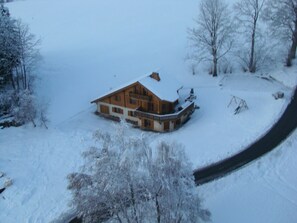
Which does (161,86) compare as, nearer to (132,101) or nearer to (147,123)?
(132,101)

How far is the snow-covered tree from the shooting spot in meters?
21.1

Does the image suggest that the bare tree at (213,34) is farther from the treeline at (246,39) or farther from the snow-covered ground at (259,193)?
the snow-covered ground at (259,193)

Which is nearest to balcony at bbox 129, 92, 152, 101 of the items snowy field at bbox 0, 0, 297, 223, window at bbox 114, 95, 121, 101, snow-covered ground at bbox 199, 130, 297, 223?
window at bbox 114, 95, 121, 101

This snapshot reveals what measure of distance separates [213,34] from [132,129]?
910 inches

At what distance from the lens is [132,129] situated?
147 feet

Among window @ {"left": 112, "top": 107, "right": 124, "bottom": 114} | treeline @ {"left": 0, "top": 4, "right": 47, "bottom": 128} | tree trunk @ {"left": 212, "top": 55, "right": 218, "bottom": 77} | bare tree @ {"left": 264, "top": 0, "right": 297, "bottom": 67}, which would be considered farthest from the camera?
tree trunk @ {"left": 212, "top": 55, "right": 218, "bottom": 77}

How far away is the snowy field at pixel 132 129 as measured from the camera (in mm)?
32188

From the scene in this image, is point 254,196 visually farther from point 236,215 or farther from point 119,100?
point 119,100

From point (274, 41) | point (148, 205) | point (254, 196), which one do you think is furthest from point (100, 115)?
point (274, 41)

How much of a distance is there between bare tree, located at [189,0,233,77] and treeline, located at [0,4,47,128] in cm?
2701

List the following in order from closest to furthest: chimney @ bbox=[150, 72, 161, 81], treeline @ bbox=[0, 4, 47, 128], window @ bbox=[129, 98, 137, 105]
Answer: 1. treeline @ bbox=[0, 4, 47, 128]
2. chimney @ bbox=[150, 72, 161, 81]
3. window @ bbox=[129, 98, 137, 105]

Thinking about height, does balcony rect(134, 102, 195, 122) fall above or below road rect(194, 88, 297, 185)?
above

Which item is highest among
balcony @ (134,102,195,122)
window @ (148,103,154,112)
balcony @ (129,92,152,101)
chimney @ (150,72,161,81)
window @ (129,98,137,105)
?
chimney @ (150,72,161,81)

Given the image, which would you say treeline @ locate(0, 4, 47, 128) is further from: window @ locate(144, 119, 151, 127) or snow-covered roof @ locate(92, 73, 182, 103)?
window @ locate(144, 119, 151, 127)
